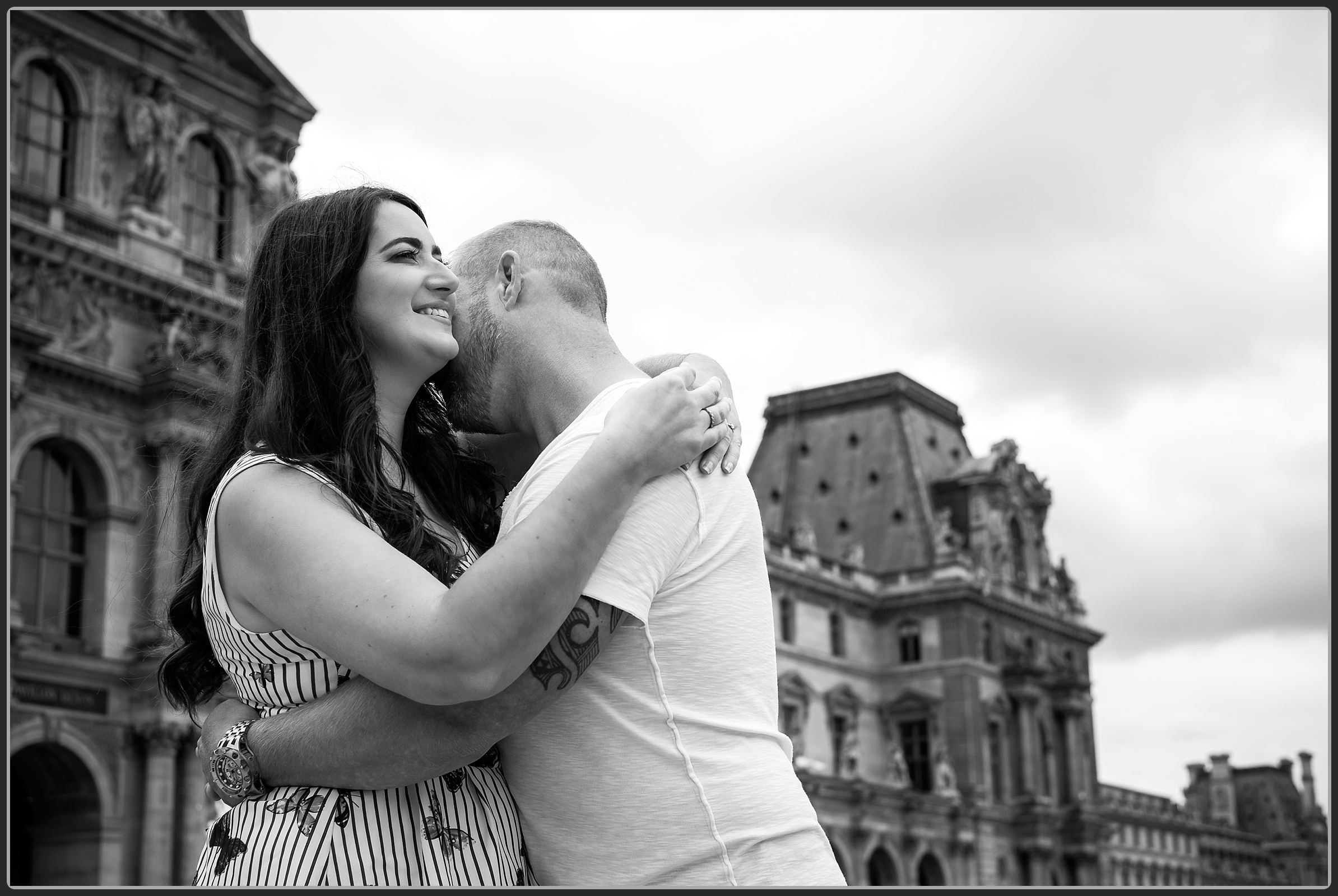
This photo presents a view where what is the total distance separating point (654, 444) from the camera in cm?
284

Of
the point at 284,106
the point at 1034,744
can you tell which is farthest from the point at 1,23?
the point at 1034,744

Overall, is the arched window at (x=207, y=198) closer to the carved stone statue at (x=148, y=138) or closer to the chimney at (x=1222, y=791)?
the carved stone statue at (x=148, y=138)

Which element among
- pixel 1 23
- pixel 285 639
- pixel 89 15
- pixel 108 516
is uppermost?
pixel 89 15

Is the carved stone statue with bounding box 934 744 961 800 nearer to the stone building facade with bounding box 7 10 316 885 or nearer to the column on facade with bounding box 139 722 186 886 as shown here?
the stone building facade with bounding box 7 10 316 885

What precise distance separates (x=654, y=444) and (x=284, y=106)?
101 feet

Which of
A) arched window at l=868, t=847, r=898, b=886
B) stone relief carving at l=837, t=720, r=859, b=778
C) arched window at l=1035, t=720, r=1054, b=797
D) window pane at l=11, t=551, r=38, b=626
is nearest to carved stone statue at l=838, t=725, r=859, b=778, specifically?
stone relief carving at l=837, t=720, r=859, b=778

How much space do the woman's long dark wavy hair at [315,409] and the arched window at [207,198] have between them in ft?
88.9

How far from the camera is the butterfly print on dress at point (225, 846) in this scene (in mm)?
2939

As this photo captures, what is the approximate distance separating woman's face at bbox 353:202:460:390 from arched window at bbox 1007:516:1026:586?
2579 inches

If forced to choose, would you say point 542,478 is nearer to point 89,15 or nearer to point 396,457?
point 396,457

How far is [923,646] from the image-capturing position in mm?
59625

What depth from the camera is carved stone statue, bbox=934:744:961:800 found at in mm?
55250

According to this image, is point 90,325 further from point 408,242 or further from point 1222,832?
point 1222,832

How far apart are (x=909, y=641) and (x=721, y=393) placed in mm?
57847
